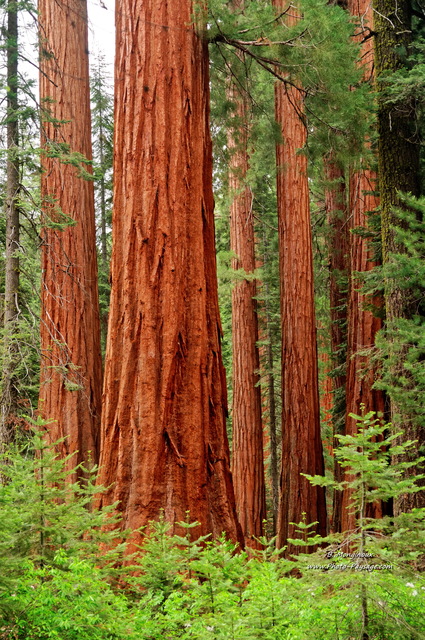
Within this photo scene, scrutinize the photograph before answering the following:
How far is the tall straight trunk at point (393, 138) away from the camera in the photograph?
6.96m

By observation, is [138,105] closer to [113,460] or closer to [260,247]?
[113,460]

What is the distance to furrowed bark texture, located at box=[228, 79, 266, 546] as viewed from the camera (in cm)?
1353

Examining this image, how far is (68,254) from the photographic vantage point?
832 centimetres

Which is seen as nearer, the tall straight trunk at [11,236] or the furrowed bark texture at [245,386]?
the tall straight trunk at [11,236]

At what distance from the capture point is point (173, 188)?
196 inches

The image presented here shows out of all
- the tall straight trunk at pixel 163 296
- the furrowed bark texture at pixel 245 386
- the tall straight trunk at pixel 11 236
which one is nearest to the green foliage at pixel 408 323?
the tall straight trunk at pixel 163 296

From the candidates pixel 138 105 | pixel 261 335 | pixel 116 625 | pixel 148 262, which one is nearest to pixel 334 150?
pixel 138 105

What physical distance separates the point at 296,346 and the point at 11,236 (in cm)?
531

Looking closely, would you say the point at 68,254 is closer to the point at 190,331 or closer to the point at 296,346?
the point at 190,331

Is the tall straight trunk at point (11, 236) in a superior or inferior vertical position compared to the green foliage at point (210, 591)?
superior

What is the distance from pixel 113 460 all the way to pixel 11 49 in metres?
5.43

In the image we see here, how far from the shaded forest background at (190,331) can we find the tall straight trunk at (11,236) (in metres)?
0.04

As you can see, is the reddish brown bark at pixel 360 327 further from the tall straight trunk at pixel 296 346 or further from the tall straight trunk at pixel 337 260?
the tall straight trunk at pixel 337 260

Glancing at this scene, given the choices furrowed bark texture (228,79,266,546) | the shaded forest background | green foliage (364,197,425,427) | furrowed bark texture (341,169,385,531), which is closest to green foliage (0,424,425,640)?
the shaded forest background
